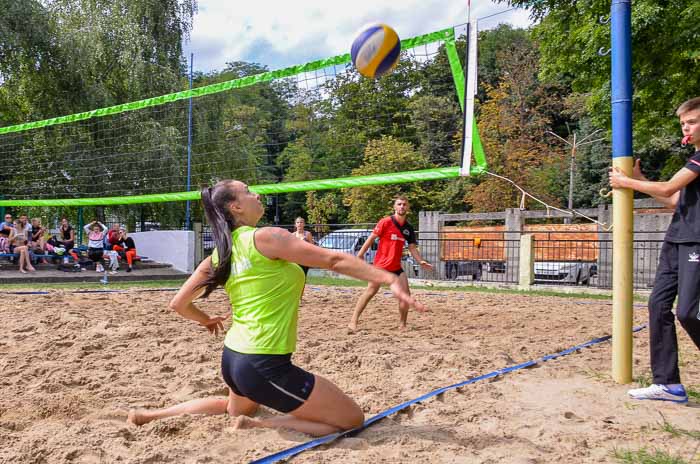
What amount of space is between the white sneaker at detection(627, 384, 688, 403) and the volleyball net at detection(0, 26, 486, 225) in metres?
3.52

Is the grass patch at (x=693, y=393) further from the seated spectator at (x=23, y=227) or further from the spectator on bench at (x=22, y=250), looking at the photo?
the seated spectator at (x=23, y=227)

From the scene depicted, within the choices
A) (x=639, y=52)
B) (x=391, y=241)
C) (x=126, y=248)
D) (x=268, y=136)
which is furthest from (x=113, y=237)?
(x=639, y=52)

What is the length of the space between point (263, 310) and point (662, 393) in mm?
2359

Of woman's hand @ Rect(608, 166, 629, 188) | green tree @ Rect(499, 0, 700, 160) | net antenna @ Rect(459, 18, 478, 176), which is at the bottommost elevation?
woman's hand @ Rect(608, 166, 629, 188)

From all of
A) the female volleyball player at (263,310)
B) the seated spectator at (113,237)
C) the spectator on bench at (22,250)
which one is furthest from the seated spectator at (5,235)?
the female volleyball player at (263,310)

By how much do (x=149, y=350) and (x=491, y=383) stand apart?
2820 millimetres

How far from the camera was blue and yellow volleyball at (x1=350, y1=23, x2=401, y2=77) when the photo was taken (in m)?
5.91

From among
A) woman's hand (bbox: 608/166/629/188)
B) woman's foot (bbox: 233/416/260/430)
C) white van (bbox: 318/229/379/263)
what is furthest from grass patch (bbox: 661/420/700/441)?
white van (bbox: 318/229/379/263)

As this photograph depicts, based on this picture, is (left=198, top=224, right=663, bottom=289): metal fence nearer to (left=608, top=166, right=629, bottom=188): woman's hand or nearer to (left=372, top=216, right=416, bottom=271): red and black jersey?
(left=372, top=216, right=416, bottom=271): red and black jersey

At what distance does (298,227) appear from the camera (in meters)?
8.86

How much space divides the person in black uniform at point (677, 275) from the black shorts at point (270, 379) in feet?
6.72

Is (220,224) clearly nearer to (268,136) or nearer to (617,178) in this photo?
(617,178)

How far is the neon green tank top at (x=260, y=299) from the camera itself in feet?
8.68

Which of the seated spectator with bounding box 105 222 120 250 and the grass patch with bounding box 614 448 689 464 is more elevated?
the seated spectator with bounding box 105 222 120 250
